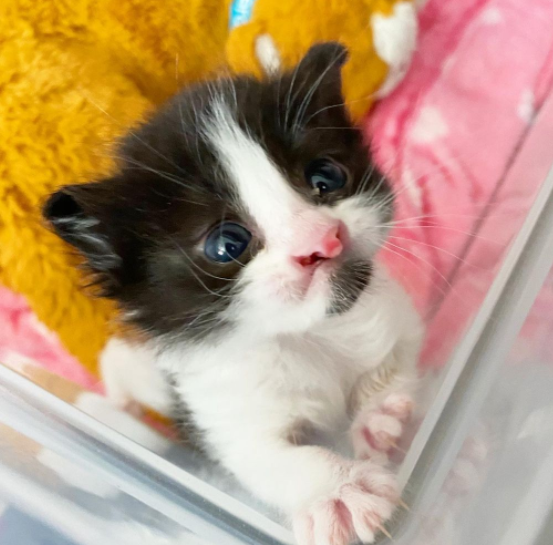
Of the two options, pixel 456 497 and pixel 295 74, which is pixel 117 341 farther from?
pixel 456 497

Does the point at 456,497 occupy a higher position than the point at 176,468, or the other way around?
the point at 456,497

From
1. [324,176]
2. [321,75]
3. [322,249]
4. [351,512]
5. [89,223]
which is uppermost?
[321,75]

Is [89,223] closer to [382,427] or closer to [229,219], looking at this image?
[229,219]

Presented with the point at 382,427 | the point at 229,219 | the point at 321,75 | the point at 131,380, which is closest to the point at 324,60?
the point at 321,75

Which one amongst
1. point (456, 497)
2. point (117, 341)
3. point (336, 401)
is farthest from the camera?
point (117, 341)

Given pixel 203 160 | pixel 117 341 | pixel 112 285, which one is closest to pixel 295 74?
pixel 203 160

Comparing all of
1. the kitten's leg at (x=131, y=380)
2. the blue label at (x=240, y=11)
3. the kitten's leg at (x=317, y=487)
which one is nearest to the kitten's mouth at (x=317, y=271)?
the kitten's leg at (x=317, y=487)
